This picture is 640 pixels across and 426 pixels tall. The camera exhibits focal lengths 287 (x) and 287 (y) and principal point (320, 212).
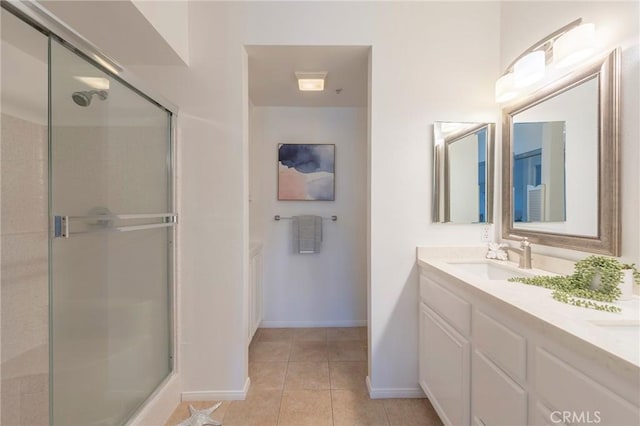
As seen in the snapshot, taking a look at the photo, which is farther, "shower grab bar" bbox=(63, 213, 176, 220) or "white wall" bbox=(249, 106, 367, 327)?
"white wall" bbox=(249, 106, 367, 327)

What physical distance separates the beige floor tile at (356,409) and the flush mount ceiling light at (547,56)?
2.03 m

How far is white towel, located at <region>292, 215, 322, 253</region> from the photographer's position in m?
2.84

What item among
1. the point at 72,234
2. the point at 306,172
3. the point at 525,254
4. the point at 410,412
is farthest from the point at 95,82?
the point at 410,412

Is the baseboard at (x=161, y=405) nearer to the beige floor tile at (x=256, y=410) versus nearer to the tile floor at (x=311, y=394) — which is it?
the tile floor at (x=311, y=394)

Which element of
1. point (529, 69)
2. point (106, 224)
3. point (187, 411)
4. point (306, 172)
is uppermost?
point (529, 69)

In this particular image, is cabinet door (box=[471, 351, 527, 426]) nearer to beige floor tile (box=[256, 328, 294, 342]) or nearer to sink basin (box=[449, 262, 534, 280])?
sink basin (box=[449, 262, 534, 280])

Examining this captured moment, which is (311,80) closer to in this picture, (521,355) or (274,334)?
(521,355)

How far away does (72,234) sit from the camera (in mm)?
1129

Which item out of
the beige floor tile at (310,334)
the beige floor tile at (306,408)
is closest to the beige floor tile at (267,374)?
the beige floor tile at (306,408)

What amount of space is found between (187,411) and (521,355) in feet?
6.08

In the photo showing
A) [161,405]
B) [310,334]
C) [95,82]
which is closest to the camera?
[95,82]

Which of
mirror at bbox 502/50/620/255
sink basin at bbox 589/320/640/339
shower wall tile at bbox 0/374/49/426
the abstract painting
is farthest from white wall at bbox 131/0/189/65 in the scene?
sink basin at bbox 589/320/640/339

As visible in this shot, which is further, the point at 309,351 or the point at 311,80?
the point at 309,351

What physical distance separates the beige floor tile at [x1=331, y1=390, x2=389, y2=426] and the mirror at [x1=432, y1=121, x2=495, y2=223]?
1.23 m
